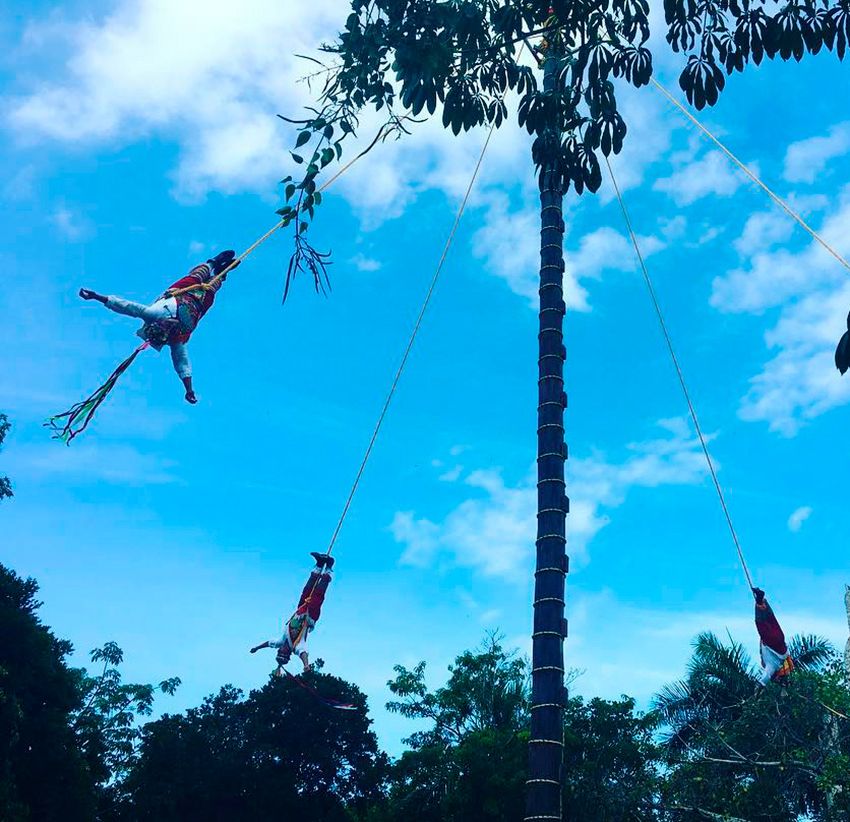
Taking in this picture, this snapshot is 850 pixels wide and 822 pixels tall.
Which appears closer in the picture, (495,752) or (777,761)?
(777,761)

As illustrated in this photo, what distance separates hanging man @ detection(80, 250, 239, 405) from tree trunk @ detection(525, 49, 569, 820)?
11.0 ft

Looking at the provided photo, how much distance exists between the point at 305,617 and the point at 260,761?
→ 22.8 metres

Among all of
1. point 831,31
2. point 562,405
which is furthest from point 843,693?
point 831,31

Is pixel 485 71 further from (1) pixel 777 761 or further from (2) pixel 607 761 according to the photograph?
(2) pixel 607 761

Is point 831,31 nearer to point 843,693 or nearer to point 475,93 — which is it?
point 475,93

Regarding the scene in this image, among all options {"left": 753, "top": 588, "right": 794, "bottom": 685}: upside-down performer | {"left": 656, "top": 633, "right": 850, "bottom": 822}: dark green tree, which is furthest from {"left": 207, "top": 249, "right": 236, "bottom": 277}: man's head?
{"left": 656, "top": 633, "right": 850, "bottom": 822}: dark green tree

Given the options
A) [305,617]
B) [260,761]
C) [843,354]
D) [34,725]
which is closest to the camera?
[843,354]

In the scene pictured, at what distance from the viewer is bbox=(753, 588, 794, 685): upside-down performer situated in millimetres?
11688

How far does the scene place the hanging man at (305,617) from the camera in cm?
1171

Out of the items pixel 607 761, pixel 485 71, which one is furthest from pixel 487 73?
pixel 607 761

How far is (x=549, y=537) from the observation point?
9039 mm

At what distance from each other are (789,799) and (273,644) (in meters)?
11.7

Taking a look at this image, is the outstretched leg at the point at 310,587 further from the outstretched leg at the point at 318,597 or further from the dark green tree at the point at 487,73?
the dark green tree at the point at 487,73

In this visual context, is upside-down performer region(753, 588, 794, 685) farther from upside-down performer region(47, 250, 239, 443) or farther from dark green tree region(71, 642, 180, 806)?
dark green tree region(71, 642, 180, 806)
